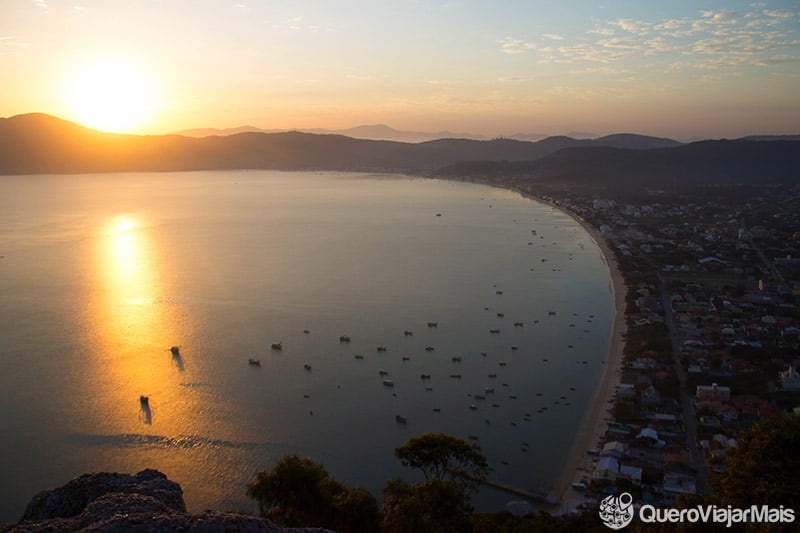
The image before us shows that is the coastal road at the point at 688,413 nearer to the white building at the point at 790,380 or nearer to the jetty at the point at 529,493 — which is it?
the white building at the point at 790,380

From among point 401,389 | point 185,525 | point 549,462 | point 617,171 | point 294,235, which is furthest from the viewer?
point 617,171

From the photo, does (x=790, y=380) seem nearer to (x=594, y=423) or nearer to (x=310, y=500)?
(x=594, y=423)

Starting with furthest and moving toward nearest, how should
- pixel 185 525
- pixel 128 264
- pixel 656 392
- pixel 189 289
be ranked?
pixel 128 264, pixel 189 289, pixel 656 392, pixel 185 525

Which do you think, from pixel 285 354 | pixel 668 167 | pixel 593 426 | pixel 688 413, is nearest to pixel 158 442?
pixel 285 354

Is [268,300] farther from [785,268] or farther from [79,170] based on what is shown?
[79,170]

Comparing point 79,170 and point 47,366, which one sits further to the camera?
point 79,170

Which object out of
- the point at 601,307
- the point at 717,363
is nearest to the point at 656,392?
the point at 717,363
